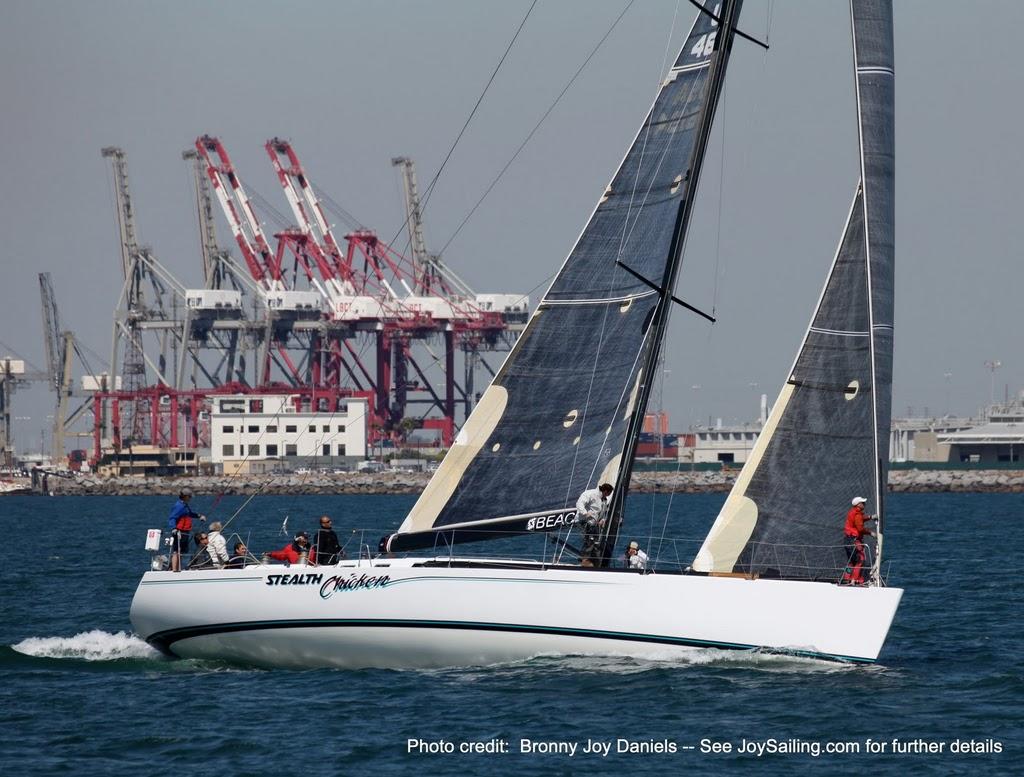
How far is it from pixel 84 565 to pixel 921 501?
169ft

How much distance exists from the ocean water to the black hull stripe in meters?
0.23

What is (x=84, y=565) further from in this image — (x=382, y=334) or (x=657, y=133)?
(x=382, y=334)

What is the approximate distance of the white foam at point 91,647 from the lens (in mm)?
17891

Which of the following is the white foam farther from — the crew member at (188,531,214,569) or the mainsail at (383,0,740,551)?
the mainsail at (383,0,740,551)

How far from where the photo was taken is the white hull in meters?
14.8

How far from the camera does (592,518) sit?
15.6 m

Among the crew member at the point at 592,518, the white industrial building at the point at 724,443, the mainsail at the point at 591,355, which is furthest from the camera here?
the white industrial building at the point at 724,443

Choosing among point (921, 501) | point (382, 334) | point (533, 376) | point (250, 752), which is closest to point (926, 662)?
point (533, 376)

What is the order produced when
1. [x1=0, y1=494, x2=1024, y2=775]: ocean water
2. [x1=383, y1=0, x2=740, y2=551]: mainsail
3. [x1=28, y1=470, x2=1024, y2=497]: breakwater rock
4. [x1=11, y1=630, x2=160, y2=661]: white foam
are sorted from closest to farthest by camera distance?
[x1=0, y1=494, x2=1024, y2=775]: ocean water → [x1=383, y1=0, x2=740, y2=551]: mainsail → [x1=11, y1=630, x2=160, y2=661]: white foam → [x1=28, y1=470, x2=1024, y2=497]: breakwater rock

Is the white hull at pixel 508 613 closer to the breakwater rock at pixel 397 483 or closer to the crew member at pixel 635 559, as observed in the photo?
the crew member at pixel 635 559

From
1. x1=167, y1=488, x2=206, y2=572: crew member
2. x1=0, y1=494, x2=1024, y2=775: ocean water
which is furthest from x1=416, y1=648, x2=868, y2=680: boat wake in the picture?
x1=167, y1=488, x2=206, y2=572: crew member

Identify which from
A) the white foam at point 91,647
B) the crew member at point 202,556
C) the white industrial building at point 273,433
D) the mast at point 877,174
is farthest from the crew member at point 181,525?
the white industrial building at point 273,433

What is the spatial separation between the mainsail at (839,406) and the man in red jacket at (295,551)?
391cm

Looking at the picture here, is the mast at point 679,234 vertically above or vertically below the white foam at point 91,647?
above
